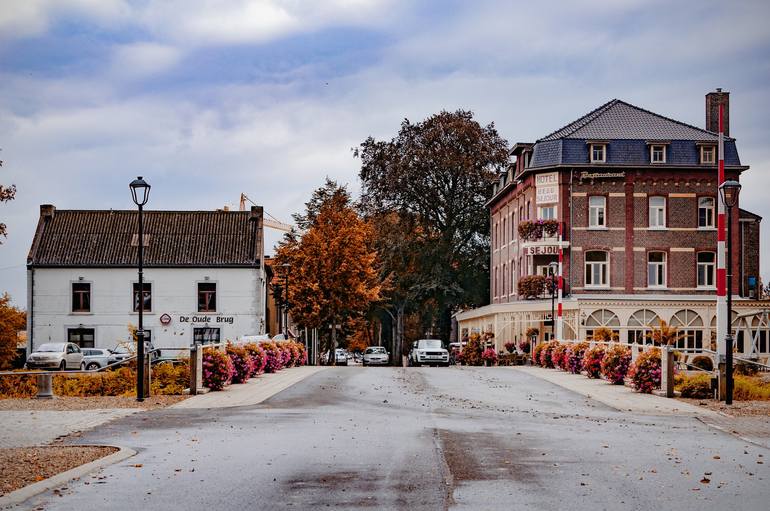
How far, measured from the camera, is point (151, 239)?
6159 cm

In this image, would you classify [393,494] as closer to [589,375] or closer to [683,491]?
[683,491]

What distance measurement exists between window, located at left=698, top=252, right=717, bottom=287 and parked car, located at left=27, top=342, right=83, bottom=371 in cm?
3109

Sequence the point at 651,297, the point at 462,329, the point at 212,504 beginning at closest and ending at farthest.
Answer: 1. the point at 212,504
2. the point at 651,297
3. the point at 462,329

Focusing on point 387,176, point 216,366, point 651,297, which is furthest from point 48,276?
point 216,366

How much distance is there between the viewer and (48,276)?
59938 millimetres

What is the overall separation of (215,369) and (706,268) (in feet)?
115

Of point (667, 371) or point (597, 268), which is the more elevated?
point (597, 268)

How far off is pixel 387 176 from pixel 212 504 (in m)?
55.4

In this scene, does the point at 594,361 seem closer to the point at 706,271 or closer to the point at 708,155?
the point at 706,271

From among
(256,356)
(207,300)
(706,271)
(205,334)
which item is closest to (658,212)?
(706,271)

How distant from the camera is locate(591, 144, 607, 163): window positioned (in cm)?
5281

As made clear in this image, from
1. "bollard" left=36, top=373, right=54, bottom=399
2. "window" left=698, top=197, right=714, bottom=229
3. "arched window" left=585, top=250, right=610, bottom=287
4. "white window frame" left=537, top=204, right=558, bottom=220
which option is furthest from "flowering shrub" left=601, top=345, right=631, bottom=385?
"window" left=698, top=197, right=714, bottom=229

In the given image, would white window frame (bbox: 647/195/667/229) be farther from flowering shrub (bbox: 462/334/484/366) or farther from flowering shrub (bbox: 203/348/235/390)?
Result: flowering shrub (bbox: 203/348/235/390)

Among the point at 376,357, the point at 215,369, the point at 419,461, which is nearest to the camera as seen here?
the point at 419,461
